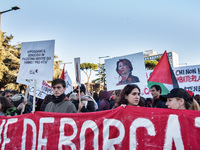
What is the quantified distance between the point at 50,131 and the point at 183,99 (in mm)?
2051

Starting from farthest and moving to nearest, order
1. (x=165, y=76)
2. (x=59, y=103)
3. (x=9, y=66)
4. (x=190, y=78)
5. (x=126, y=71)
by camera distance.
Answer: (x=9, y=66) < (x=190, y=78) < (x=126, y=71) < (x=165, y=76) < (x=59, y=103)

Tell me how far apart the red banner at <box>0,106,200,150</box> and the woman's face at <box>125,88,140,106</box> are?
353mm

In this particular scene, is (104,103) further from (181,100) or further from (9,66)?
(9,66)

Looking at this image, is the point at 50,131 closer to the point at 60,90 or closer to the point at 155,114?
the point at 60,90

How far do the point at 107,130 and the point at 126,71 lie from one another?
6.15ft

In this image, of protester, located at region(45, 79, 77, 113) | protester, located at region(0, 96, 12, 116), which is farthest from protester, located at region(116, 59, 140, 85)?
protester, located at region(0, 96, 12, 116)

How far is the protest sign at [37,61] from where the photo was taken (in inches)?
135

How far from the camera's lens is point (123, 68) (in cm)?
445

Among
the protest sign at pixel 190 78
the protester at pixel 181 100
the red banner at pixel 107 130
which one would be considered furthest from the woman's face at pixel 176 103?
the protest sign at pixel 190 78

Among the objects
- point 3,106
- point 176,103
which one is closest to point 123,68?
point 176,103

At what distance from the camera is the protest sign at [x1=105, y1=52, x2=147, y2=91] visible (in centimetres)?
420

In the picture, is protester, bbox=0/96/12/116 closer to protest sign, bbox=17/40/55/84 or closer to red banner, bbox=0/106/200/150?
red banner, bbox=0/106/200/150

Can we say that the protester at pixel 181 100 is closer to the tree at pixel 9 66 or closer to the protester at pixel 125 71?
the protester at pixel 125 71

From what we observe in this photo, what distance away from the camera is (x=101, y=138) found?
2.81 m
